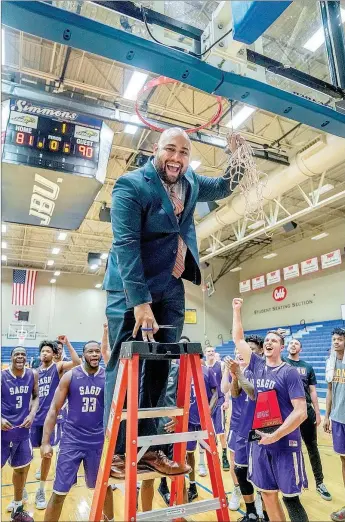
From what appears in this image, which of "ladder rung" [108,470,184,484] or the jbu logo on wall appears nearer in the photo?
"ladder rung" [108,470,184,484]

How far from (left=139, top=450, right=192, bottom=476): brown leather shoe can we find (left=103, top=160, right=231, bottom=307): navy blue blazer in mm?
735

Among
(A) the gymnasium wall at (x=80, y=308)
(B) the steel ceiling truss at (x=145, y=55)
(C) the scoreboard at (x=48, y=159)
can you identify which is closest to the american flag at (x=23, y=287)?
(A) the gymnasium wall at (x=80, y=308)

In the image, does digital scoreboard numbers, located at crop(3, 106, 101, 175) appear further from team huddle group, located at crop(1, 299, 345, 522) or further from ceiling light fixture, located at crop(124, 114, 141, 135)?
team huddle group, located at crop(1, 299, 345, 522)

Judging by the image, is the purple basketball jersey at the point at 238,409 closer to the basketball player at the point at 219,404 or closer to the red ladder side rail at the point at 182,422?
the basketball player at the point at 219,404

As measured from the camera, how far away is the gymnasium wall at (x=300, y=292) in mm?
15883

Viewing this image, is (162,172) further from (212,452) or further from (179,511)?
(179,511)

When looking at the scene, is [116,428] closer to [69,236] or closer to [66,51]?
[66,51]

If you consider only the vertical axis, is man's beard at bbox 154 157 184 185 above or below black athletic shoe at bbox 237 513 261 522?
above

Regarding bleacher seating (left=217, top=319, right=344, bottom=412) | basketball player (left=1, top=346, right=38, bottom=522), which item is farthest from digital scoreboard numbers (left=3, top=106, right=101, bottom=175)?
bleacher seating (left=217, top=319, right=344, bottom=412)

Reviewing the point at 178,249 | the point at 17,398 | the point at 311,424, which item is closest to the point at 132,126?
the point at 17,398

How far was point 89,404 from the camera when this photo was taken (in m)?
4.01

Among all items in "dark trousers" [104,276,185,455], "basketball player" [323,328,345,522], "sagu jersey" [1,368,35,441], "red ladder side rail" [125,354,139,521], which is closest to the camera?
"red ladder side rail" [125,354,139,521]

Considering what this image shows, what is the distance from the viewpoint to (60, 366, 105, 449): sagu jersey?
12.2 feet

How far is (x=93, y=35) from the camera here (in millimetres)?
2465
